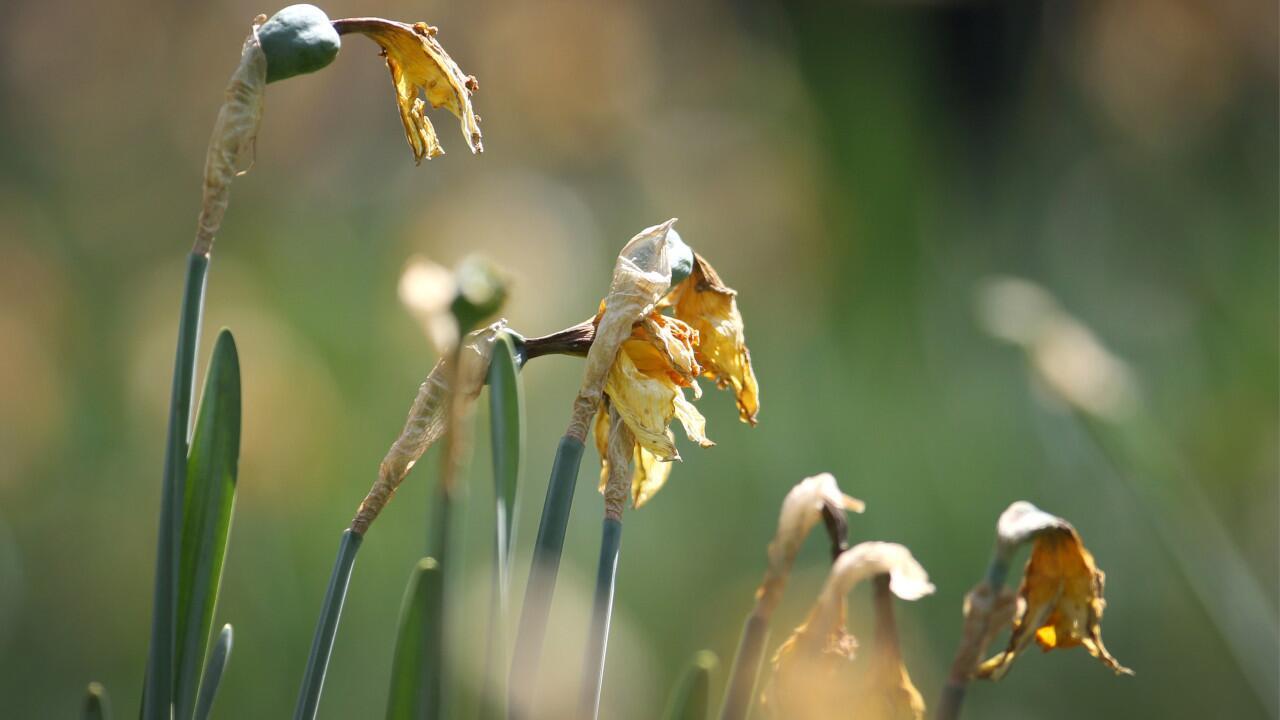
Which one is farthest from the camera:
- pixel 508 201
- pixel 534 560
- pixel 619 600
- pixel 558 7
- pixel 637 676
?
pixel 558 7

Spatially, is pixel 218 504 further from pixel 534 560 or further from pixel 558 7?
pixel 558 7

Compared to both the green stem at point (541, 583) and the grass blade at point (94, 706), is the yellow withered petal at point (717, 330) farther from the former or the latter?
the grass blade at point (94, 706)

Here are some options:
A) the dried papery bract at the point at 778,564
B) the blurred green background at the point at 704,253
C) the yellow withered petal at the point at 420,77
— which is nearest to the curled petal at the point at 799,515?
the dried papery bract at the point at 778,564

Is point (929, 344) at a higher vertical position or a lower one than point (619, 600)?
higher

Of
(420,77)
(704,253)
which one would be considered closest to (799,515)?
(420,77)

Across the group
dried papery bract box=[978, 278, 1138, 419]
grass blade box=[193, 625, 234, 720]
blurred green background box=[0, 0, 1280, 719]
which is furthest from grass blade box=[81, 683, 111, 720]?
dried papery bract box=[978, 278, 1138, 419]

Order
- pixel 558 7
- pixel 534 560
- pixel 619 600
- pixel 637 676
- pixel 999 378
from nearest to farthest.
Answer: pixel 534 560, pixel 637 676, pixel 619 600, pixel 999 378, pixel 558 7

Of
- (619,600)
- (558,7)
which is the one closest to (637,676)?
(619,600)
